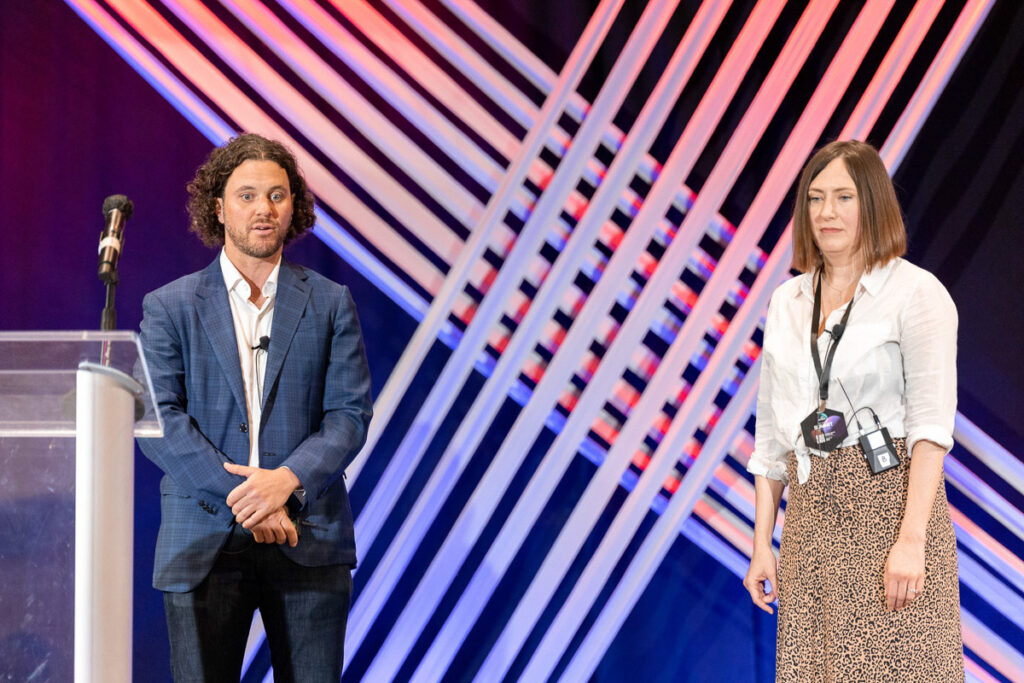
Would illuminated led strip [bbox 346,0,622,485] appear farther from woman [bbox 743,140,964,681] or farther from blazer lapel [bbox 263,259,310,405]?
woman [bbox 743,140,964,681]

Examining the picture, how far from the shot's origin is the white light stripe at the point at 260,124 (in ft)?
9.96

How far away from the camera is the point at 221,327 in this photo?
2123mm

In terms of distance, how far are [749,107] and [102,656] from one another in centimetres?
248

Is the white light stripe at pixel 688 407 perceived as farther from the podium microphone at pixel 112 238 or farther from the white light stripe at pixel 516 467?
the podium microphone at pixel 112 238

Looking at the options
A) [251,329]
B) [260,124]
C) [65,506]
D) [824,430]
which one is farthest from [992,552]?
[65,506]

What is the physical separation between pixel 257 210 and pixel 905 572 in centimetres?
156

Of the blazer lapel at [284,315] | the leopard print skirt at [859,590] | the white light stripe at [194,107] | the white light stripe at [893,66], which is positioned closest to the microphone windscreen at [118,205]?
the blazer lapel at [284,315]

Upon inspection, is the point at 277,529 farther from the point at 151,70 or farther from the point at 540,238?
the point at 151,70

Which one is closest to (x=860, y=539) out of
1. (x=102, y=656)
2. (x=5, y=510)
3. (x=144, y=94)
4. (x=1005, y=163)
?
(x=102, y=656)

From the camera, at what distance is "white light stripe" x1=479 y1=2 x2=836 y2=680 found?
118 inches

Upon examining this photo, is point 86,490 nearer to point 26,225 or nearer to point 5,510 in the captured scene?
point 5,510

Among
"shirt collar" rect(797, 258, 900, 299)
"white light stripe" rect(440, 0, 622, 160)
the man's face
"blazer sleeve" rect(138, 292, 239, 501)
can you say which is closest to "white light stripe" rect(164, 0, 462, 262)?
"white light stripe" rect(440, 0, 622, 160)

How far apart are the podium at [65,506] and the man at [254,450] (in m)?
0.63

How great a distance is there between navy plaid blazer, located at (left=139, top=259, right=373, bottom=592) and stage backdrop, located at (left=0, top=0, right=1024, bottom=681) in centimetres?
84
